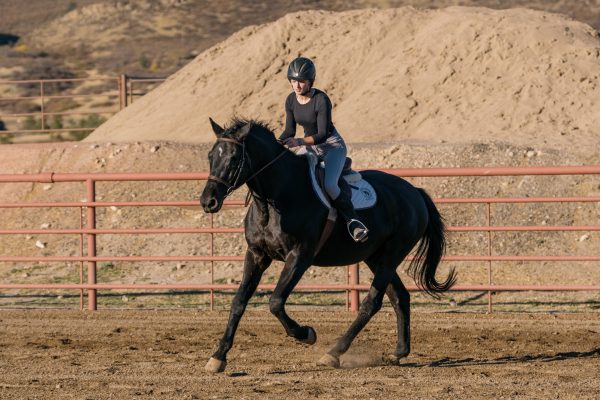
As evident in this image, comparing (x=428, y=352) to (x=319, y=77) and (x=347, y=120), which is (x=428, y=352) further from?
(x=319, y=77)

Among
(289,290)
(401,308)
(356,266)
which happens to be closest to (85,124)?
(356,266)

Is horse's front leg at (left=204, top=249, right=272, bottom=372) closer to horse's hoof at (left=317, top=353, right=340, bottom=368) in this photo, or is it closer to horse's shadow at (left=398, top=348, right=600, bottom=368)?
horse's hoof at (left=317, top=353, right=340, bottom=368)

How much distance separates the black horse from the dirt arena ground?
0.40 m

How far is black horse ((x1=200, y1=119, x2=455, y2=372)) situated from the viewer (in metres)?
7.99

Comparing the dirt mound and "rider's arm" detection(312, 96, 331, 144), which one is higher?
"rider's arm" detection(312, 96, 331, 144)

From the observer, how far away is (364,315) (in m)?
8.99

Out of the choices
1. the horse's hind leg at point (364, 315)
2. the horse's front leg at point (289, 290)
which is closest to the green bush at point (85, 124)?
the horse's hind leg at point (364, 315)

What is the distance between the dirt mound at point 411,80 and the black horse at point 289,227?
11.7 m

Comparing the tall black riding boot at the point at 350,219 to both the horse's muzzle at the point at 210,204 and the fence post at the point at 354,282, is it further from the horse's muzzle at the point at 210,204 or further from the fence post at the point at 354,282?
the fence post at the point at 354,282

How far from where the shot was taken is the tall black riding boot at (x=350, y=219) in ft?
28.6

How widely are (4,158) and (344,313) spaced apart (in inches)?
484

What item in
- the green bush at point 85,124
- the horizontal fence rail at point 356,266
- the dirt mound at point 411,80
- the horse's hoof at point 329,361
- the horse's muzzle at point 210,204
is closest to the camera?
the horse's muzzle at point 210,204

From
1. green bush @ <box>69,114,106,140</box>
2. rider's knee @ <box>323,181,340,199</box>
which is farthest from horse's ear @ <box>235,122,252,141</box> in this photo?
green bush @ <box>69,114,106,140</box>

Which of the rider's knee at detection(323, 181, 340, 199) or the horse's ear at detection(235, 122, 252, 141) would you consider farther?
the rider's knee at detection(323, 181, 340, 199)
